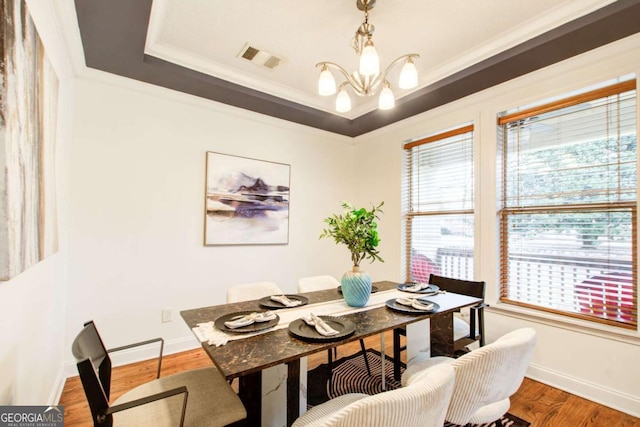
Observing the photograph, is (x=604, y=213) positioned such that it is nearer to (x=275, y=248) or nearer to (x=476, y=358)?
(x=476, y=358)

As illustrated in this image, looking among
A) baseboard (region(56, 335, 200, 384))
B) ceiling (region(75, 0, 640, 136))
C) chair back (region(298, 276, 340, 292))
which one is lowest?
baseboard (region(56, 335, 200, 384))

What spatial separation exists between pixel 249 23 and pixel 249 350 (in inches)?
86.7

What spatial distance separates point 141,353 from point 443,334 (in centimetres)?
259

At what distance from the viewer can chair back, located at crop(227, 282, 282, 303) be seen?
6.98 feet

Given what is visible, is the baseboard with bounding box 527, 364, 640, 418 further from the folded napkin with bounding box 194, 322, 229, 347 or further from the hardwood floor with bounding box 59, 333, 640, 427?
the folded napkin with bounding box 194, 322, 229, 347

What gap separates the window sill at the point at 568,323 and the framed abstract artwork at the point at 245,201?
235 cm

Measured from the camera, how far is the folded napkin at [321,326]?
1342mm

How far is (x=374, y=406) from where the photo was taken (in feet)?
2.59

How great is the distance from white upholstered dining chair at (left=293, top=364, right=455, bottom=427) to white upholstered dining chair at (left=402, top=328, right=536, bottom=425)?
5.4 inches

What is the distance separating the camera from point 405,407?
0.84m

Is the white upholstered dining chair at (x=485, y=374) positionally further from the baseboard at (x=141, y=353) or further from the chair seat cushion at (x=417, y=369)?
the baseboard at (x=141, y=353)

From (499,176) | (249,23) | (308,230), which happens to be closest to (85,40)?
(249,23)

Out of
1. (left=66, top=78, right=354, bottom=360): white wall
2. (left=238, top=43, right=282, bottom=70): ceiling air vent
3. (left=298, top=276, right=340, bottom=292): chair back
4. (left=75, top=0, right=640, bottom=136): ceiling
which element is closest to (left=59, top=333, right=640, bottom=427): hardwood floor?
(left=66, top=78, right=354, bottom=360): white wall
